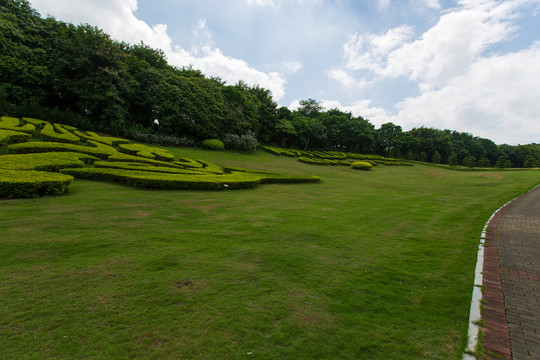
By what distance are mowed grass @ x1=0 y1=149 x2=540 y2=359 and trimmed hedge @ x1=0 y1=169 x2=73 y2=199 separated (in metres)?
0.43

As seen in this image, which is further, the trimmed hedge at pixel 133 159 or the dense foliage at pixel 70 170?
the trimmed hedge at pixel 133 159

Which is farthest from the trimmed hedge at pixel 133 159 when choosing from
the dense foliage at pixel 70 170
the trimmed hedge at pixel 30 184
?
the trimmed hedge at pixel 30 184

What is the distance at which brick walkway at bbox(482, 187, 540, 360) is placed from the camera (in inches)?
95.1

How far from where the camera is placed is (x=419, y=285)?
345 cm

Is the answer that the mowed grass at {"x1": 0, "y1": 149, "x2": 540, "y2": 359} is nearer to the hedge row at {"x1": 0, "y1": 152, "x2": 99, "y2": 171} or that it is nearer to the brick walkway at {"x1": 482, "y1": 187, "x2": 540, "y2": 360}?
the brick walkway at {"x1": 482, "y1": 187, "x2": 540, "y2": 360}

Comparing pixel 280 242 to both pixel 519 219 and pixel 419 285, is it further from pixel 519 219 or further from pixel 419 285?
pixel 519 219

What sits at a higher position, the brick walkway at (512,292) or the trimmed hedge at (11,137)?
the trimmed hedge at (11,137)

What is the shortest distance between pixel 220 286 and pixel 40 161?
31.2ft

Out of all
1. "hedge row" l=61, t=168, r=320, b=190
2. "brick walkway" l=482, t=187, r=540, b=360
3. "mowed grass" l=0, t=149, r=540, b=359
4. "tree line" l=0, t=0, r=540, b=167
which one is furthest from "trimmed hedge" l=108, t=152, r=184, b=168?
"brick walkway" l=482, t=187, r=540, b=360

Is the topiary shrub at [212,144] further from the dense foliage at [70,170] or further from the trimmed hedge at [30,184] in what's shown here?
the trimmed hedge at [30,184]

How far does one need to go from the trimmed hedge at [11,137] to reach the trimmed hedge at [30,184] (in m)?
6.13

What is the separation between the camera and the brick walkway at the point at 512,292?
2.42m

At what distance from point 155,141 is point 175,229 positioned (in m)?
19.6

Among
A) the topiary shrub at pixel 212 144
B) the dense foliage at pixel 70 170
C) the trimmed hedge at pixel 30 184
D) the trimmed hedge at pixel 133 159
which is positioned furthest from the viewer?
the topiary shrub at pixel 212 144
